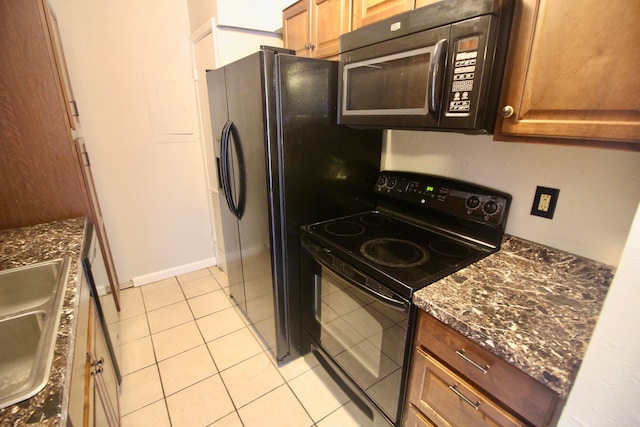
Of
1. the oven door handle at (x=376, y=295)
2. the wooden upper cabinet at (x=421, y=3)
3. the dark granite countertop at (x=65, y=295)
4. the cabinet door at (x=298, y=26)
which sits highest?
the cabinet door at (x=298, y=26)

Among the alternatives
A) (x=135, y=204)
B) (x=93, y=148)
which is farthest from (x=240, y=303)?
(x=93, y=148)

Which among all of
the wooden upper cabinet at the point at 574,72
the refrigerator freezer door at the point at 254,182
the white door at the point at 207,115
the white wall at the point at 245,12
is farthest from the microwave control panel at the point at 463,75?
the white door at the point at 207,115

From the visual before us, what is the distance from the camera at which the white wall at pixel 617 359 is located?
485mm

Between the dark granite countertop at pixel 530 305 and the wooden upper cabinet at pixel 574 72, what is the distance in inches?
19.0

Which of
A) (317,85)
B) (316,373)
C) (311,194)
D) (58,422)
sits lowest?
(316,373)

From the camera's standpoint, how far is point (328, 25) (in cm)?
155

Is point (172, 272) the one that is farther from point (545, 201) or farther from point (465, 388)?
point (545, 201)

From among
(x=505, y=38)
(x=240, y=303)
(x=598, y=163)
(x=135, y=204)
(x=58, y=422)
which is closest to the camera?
(x=58, y=422)

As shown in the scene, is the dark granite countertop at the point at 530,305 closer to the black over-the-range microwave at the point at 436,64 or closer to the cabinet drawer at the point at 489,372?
the cabinet drawer at the point at 489,372

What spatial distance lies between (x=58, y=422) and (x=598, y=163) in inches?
63.7

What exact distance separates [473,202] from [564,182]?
0.33 meters

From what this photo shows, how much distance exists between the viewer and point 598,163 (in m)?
1.01

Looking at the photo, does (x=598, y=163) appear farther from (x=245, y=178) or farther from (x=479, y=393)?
(x=245, y=178)

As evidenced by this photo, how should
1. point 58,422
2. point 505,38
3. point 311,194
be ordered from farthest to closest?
point 311,194
point 505,38
point 58,422
